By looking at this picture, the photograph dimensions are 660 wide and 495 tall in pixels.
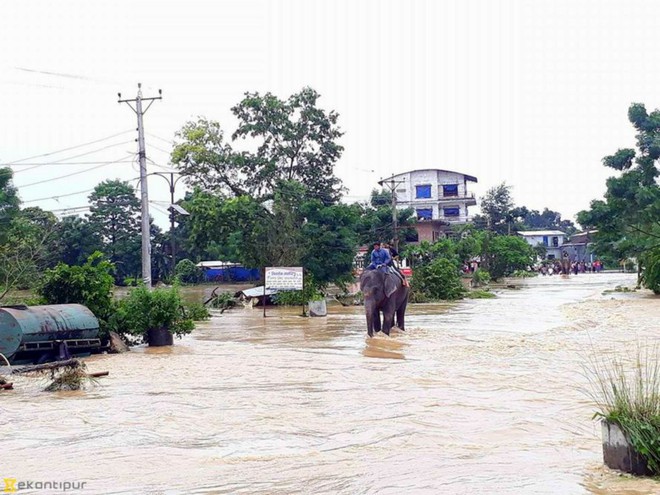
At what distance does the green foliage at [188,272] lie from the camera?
195 feet

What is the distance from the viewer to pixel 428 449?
8.32 m

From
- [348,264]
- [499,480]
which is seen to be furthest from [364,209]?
[499,480]

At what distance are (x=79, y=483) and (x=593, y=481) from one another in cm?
433

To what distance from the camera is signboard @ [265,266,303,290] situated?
2798 centimetres

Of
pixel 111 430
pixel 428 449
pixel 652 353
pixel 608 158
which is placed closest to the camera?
pixel 428 449

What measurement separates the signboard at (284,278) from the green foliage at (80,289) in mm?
9983

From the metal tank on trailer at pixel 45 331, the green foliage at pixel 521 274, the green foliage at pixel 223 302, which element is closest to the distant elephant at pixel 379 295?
the metal tank on trailer at pixel 45 331

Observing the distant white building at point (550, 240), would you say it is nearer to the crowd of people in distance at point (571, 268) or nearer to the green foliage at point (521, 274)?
the crowd of people in distance at point (571, 268)

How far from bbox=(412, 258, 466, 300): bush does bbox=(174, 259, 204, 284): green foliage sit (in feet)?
81.1

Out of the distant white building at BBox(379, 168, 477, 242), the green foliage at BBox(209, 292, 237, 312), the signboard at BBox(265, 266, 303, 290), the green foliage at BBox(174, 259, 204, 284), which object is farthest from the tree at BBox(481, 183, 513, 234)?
the signboard at BBox(265, 266, 303, 290)

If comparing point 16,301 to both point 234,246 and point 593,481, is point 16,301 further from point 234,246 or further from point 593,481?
point 234,246

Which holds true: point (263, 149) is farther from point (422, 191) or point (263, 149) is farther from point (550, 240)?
point (550, 240)

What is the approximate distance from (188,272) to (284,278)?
33.0 meters

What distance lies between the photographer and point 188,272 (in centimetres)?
5997
